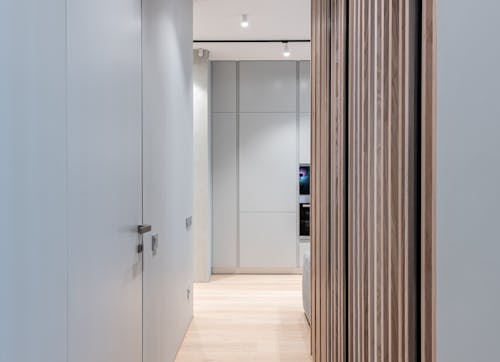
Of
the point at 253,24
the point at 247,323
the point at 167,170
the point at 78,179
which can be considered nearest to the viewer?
the point at 78,179

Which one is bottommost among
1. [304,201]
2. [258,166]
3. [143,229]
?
[304,201]

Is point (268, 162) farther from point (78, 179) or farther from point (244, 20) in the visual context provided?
point (78, 179)

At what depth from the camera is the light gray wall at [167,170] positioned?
2.49 meters

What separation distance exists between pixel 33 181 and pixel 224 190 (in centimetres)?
504

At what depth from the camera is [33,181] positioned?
1.19 meters

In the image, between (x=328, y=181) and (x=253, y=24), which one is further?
(x=253, y=24)

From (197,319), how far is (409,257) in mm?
3306

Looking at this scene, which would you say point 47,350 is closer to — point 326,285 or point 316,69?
point 326,285

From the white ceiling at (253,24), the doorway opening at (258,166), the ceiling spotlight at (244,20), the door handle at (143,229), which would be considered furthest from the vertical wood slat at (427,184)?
the doorway opening at (258,166)

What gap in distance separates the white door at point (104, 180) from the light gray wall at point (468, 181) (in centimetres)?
112

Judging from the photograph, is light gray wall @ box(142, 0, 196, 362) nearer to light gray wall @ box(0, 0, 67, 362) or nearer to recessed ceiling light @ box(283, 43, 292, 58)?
light gray wall @ box(0, 0, 67, 362)

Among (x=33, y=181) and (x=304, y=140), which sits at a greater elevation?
(x=304, y=140)

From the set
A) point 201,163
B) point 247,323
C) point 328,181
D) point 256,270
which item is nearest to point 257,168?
point 201,163

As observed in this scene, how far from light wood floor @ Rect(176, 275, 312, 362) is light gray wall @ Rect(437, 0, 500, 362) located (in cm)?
251
